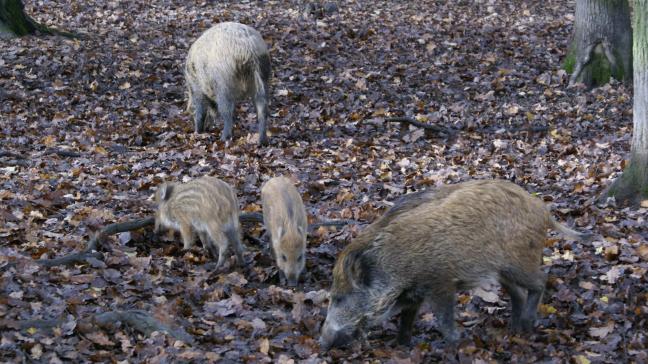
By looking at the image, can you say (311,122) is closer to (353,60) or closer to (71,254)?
(353,60)

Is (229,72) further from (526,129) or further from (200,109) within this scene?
(526,129)

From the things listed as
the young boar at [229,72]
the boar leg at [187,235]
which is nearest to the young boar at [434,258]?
the boar leg at [187,235]

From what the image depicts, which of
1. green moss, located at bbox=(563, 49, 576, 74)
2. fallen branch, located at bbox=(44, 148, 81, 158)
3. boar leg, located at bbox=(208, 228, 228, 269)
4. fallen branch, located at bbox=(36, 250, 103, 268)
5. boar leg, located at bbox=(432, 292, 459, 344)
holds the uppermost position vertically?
boar leg, located at bbox=(432, 292, 459, 344)

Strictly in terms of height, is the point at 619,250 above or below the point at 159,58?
above

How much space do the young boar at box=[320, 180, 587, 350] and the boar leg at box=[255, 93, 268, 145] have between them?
18.0 feet

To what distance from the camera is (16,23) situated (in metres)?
14.8

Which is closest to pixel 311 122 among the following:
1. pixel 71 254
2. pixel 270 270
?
pixel 270 270

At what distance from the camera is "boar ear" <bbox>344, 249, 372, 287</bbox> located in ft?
16.5

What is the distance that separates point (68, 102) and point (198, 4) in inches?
255

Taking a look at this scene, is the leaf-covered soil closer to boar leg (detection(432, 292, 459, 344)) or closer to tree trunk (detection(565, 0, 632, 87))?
boar leg (detection(432, 292, 459, 344))

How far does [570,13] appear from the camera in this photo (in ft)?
58.5

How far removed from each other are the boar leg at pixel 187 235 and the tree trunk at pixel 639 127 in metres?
3.82

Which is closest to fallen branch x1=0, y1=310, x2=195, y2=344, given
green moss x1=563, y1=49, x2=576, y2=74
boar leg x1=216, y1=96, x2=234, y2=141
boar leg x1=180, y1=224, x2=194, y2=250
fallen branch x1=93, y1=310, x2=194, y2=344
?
fallen branch x1=93, y1=310, x2=194, y2=344

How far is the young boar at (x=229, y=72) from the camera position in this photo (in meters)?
10.7
